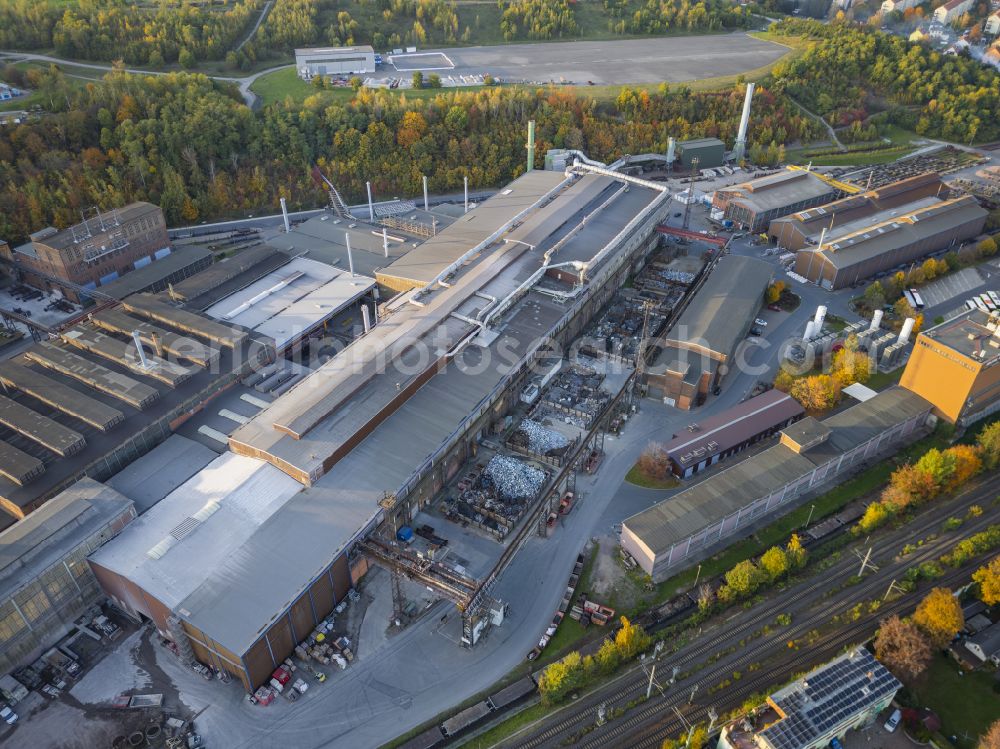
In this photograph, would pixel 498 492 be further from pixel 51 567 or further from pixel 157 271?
pixel 157 271

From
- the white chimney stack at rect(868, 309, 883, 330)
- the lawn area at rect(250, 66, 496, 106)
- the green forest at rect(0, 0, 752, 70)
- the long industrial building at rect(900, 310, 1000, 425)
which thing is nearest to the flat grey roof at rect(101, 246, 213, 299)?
the lawn area at rect(250, 66, 496, 106)

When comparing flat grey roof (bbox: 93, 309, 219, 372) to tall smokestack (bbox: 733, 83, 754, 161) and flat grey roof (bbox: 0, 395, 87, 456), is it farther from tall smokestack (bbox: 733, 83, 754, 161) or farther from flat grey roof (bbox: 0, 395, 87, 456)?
tall smokestack (bbox: 733, 83, 754, 161)

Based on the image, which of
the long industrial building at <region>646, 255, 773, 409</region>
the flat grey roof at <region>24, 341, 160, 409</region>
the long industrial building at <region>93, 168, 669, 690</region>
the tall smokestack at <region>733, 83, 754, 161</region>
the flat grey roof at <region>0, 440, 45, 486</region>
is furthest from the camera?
the tall smokestack at <region>733, 83, 754, 161</region>

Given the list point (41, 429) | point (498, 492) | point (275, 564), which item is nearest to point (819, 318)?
point (498, 492)

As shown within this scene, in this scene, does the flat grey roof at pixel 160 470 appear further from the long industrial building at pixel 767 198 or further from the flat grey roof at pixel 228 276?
the long industrial building at pixel 767 198

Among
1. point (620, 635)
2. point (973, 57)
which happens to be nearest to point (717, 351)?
point (620, 635)

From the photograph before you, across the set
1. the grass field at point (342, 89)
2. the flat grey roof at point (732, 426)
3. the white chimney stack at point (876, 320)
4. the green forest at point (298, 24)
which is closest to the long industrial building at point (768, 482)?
the flat grey roof at point (732, 426)
